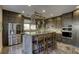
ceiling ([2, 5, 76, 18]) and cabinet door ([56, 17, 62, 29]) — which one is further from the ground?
ceiling ([2, 5, 76, 18])

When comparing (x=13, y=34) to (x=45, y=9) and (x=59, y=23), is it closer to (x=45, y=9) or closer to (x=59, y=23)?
(x=45, y=9)

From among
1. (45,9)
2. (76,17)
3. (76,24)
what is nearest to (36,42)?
(45,9)

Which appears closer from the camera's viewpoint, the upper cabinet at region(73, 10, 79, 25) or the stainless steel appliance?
the stainless steel appliance

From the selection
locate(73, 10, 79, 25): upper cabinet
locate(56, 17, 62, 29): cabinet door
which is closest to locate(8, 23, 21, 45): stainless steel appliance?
locate(56, 17, 62, 29): cabinet door

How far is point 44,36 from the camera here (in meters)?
4.21

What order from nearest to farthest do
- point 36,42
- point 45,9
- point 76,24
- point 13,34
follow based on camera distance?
point 45,9, point 36,42, point 13,34, point 76,24

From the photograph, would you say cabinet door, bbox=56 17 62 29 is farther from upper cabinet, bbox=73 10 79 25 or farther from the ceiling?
upper cabinet, bbox=73 10 79 25

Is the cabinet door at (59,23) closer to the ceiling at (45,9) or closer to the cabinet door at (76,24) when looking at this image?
the ceiling at (45,9)

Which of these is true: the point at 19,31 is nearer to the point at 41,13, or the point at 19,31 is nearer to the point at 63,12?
the point at 41,13

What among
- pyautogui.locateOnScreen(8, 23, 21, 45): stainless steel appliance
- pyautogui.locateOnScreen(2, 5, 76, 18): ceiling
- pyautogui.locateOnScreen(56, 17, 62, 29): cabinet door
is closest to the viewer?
pyautogui.locateOnScreen(2, 5, 76, 18): ceiling

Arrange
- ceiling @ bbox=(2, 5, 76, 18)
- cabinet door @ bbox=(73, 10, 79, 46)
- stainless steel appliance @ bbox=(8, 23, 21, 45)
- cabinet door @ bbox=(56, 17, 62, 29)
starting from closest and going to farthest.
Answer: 1. ceiling @ bbox=(2, 5, 76, 18)
2. cabinet door @ bbox=(56, 17, 62, 29)
3. stainless steel appliance @ bbox=(8, 23, 21, 45)
4. cabinet door @ bbox=(73, 10, 79, 46)

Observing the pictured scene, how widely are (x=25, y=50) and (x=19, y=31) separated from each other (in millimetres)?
833

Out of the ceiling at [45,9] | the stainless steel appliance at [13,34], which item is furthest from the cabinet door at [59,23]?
the stainless steel appliance at [13,34]
